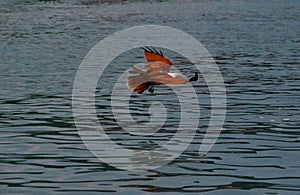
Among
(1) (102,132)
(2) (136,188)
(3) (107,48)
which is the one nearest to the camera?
(2) (136,188)

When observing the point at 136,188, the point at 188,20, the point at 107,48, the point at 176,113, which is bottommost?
the point at 136,188

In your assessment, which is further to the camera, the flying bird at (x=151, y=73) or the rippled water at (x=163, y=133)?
the flying bird at (x=151, y=73)

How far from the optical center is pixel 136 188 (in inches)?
569

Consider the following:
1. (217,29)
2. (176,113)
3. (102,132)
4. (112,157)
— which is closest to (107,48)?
(217,29)

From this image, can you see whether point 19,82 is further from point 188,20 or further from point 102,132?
point 188,20

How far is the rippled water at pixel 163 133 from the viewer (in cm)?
1494

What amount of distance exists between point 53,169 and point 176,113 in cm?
758

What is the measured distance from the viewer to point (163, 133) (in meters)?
19.8

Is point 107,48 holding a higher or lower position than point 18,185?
higher

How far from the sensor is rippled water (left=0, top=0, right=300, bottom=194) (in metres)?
14.9

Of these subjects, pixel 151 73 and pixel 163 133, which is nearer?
pixel 151 73

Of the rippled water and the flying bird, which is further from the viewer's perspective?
the flying bird

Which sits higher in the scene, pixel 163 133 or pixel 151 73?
pixel 151 73

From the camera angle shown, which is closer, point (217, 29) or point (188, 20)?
point (217, 29)
